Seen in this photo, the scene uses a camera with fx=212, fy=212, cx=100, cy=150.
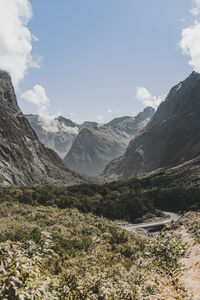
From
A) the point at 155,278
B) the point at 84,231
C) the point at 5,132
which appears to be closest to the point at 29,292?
the point at 155,278

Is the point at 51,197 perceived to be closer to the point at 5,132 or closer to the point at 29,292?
the point at 29,292

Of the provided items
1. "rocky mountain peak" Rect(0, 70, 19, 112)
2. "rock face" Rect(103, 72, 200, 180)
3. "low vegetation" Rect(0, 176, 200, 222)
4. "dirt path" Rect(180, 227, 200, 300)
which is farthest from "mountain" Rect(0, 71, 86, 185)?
"dirt path" Rect(180, 227, 200, 300)

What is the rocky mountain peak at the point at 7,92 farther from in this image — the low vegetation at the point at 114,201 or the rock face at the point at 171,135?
the rock face at the point at 171,135

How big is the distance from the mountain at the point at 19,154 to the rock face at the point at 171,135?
68.7 m

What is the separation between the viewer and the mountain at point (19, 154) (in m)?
84.9

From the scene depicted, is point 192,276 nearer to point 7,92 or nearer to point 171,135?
point 7,92

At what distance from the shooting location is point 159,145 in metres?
167

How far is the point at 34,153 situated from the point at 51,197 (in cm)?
7174

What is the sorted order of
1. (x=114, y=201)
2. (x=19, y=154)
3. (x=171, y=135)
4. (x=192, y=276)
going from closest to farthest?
(x=192, y=276), (x=114, y=201), (x=19, y=154), (x=171, y=135)

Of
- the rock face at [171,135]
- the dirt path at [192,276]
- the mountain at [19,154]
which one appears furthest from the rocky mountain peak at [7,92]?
the dirt path at [192,276]

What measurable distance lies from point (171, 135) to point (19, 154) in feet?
362

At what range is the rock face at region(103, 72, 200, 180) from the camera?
14138cm

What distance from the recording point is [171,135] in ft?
519

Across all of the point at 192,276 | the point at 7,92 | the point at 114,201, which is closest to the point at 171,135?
the point at 7,92
